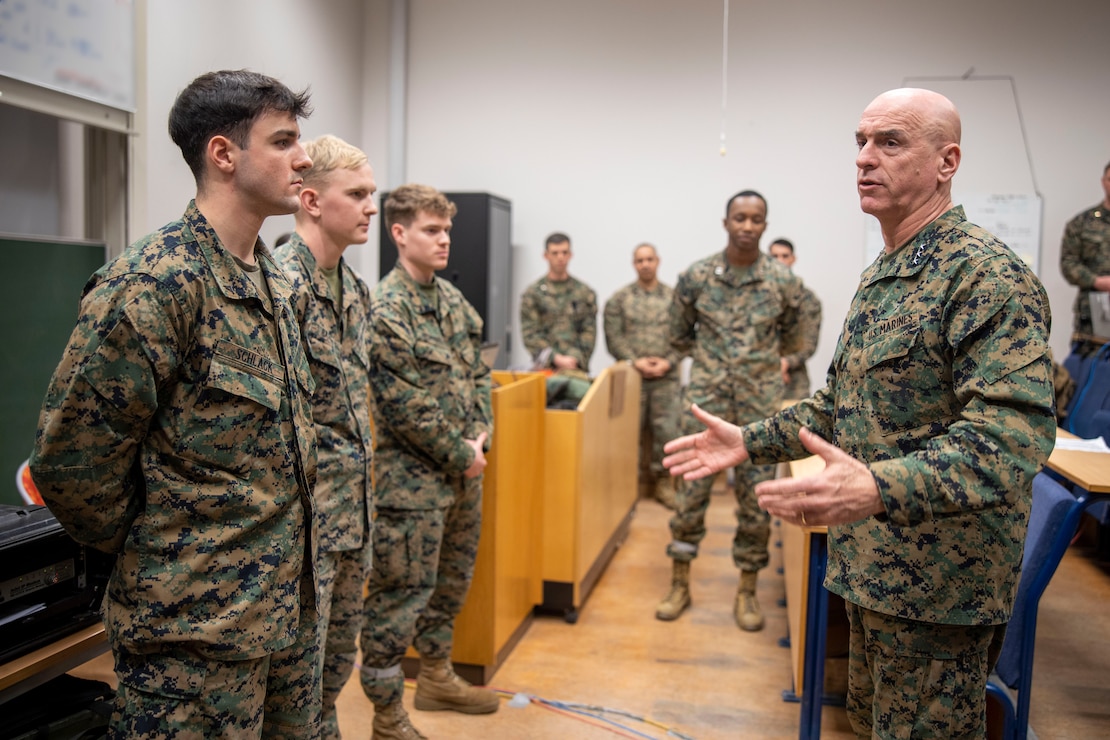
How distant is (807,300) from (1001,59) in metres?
3.63

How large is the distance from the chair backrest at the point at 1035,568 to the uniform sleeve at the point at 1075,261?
3829 millimetres

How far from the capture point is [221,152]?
1421mm

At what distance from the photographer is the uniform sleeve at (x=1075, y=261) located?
5320mm

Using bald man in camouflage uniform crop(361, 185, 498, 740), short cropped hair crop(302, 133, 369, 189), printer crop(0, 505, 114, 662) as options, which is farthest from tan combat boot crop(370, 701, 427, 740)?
short cropped hair crop(302, 133, 369, 189)

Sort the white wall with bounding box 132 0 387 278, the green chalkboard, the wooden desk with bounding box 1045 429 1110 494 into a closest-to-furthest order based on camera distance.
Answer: the wooden desk with bounding box 1045 429 1110 494 → the green chalkboard → the white wall with bounding box 132 0 387 278

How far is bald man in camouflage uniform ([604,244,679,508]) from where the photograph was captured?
19.4 feet

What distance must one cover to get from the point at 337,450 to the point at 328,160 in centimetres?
72

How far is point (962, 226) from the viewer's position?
1545 millimetres

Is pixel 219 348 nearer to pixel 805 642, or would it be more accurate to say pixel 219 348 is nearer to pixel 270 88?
pixel 270 88

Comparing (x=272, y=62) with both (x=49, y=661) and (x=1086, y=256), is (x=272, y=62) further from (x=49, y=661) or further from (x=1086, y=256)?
(x=1086, y=256)

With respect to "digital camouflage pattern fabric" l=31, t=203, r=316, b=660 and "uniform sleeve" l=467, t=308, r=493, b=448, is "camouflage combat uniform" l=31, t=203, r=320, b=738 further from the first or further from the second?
"uniform sleeve" l=467, t=308, r=493, b=448

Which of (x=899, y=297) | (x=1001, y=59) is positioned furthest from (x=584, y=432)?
(x=1001, y=59)

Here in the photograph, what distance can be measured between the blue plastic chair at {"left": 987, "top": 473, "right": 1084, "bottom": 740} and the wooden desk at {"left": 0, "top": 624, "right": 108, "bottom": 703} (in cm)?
197

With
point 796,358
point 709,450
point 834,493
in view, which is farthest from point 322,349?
point 796,358
